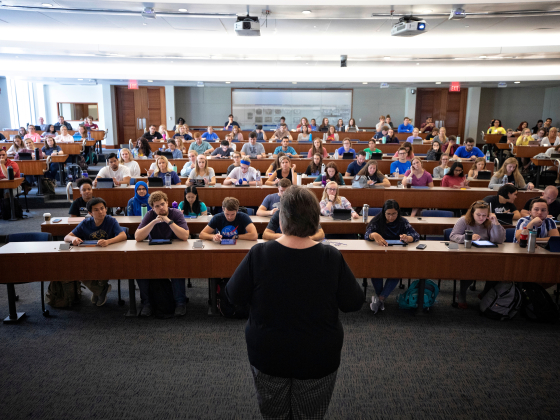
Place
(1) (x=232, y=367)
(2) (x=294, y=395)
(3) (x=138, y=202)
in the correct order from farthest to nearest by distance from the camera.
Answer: (3) (x=138, y=202) < (1) (x=232, y=367) < (2) (x=294, y=395)

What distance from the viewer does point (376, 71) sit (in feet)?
47.6

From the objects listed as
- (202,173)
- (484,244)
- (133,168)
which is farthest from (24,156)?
(484,244)

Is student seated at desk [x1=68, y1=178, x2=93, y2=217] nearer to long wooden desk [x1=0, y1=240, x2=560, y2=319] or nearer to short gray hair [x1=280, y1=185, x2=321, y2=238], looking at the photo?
long wooden desk [x1=0, y1=240, x2=560, y2=319]

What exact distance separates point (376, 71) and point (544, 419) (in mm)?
13287

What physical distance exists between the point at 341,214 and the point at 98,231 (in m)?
2.85

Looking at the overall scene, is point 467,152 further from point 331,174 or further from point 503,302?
point 503,302

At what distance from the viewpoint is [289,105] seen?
1852cm

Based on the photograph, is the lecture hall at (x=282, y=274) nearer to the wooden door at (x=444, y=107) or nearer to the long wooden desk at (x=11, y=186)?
the long wooden desk at (x=11, y=186)

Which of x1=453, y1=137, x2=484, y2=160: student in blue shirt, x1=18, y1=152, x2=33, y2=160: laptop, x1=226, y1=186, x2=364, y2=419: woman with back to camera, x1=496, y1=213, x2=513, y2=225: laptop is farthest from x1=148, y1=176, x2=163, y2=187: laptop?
x1=453, y1=137, x2=484, y2=160: student in blue shirt

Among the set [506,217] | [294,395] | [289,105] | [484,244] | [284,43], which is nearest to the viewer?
[294,395]

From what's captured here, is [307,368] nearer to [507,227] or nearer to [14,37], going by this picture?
[507,227]

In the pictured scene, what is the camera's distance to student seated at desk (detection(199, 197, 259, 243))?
14.5ft

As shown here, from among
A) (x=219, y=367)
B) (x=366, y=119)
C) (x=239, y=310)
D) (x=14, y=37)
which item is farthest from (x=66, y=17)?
(x=366, y=119)

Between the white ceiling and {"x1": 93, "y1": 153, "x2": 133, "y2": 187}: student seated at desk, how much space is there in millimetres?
2451
